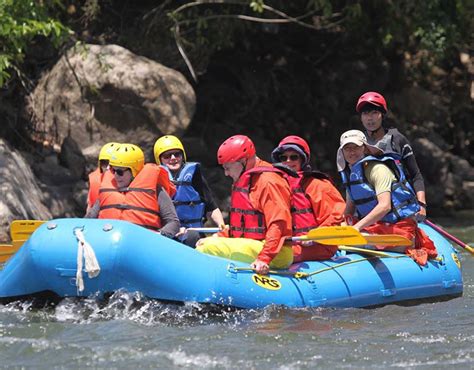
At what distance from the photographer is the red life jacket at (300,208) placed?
720cm

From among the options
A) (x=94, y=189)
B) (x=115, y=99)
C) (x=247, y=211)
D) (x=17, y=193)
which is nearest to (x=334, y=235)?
(x=247, y=211)

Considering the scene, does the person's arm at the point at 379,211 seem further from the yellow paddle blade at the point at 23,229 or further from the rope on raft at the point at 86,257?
the yellow paddle blade at the point at 23,229

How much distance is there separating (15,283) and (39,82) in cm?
703

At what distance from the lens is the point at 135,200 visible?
22.7 feet

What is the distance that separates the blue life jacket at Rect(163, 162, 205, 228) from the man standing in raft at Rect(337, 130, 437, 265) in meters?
1.36

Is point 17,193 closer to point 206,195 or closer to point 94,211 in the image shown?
point 206,195

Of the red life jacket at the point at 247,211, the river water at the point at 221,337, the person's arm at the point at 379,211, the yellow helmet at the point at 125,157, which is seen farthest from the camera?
the person's arm at the point at 379,211

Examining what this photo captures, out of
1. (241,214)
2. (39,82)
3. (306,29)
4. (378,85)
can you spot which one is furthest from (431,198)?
(241,214)

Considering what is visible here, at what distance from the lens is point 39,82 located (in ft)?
43.6

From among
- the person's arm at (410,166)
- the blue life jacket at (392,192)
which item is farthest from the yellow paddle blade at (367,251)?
the person's arm at (410,166)

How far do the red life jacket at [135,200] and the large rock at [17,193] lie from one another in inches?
162

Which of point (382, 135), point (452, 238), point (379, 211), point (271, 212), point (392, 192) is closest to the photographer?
point (271, 212)

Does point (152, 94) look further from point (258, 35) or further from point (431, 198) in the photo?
point (431, 198)

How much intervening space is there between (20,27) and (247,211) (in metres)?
5.11
